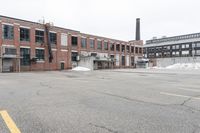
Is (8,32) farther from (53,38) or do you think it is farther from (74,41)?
(74,41)

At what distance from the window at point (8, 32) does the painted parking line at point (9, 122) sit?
33.5 m

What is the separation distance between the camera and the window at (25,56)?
3633cm

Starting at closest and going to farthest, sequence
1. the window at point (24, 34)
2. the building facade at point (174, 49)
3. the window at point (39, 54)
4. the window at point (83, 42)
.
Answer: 1. the window at point (24, 34)
2. the window at point (39, 54)
3. the window at point (83, 42)
4. the building facade at point (174, 49)

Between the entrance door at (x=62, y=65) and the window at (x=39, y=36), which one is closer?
the window at (x=39, y=36)


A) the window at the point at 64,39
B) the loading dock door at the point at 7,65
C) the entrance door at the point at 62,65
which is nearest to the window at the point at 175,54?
the window at the point at 64,39

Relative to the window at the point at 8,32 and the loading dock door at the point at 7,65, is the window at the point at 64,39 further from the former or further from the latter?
the loading dock door at the point at 7,65

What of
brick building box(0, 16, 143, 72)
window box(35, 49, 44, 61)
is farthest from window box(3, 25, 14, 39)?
window box(35, 49, 44, 61)

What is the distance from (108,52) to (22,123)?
53.5 meters

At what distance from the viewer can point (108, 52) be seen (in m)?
57.2

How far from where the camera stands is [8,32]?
34500 mm

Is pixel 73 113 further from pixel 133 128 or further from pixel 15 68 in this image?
pixel 15 68

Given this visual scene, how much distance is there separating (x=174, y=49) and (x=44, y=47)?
7387 cm

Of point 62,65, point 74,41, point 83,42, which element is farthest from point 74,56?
point 83,42

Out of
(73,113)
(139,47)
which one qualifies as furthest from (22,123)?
(139,47)
